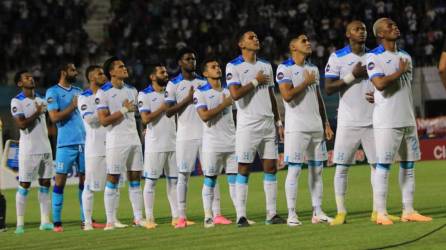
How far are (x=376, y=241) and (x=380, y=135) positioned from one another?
75.5 inches

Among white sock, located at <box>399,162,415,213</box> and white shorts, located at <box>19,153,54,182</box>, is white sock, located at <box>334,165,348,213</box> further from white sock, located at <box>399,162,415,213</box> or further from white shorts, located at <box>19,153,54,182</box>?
white shorts, located at <box>19,153,54,182</box>

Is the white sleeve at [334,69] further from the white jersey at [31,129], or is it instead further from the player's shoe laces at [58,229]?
the white jersey at [31,129]

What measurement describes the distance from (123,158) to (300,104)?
2921 millimetres

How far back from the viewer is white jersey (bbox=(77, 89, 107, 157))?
1512cm

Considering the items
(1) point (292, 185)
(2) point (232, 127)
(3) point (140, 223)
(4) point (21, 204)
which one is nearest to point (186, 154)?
(2) point (232, 127)

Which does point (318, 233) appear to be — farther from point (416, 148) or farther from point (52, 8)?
point (52, 8)

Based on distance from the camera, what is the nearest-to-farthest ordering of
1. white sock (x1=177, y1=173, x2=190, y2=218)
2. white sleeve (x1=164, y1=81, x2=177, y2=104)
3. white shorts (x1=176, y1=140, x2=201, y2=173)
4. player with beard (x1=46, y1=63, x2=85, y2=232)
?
white sock (x1=177, y1=173, x2=190, y2=218)
white shorts (x1=176, y1=140, x2=201, y2=173)
white sleeve (x1=164, y1=81, x2=177, y2=104)
player with beard (x1=46, y1=63, x2=85, y2=232)

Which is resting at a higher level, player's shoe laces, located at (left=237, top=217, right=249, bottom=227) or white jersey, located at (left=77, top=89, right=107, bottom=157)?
white jersey, located at (left=77, top=89, right=107, bottom=157)

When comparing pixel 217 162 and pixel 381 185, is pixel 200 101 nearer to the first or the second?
pixel 217 162

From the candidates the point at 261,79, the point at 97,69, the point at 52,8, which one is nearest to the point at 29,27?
the point at 52,8

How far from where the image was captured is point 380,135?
480 inches

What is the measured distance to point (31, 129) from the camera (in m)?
15.9

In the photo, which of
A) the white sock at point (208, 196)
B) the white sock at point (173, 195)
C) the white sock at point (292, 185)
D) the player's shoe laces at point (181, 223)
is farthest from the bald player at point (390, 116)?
the white sock at point (173, 195)

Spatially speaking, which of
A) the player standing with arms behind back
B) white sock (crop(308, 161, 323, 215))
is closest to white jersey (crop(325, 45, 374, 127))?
white sock (crop(308, 161, 323, 215))
